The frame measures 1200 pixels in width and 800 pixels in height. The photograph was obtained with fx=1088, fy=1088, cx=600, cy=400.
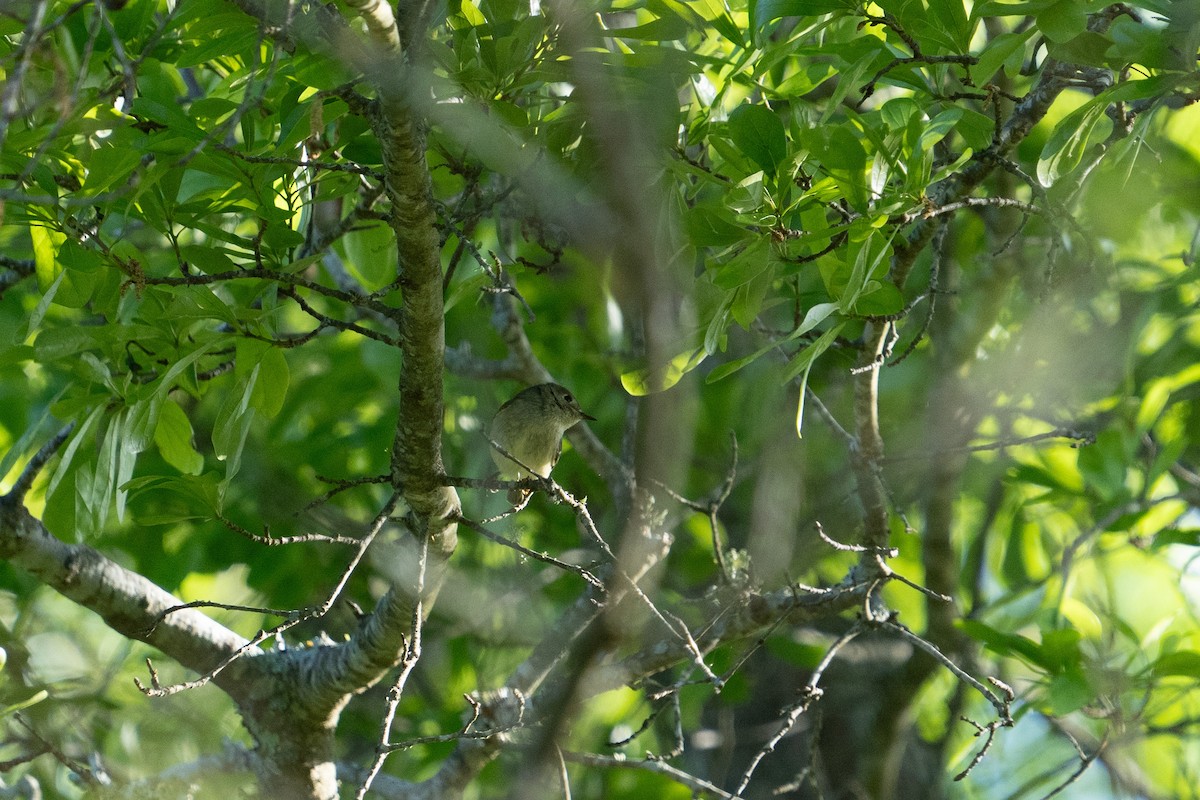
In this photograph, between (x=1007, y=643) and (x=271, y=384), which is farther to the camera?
(x=1007, y=643)

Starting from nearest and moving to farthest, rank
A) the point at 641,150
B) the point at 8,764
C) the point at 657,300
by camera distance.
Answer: the point at 657,300
the point at 641,150
the point at 8,764

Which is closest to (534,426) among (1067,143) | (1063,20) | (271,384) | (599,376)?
(599,376)

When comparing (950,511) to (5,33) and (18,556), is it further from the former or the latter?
(5,33)

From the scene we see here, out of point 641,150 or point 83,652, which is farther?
point 83,652

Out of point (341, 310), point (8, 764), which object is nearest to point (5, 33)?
point (8, 764)

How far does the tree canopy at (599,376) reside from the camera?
177cm

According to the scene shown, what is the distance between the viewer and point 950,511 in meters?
3.62

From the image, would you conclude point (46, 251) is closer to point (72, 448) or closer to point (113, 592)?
point (72, 448)

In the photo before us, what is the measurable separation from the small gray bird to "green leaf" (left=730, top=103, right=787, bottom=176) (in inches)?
64.9

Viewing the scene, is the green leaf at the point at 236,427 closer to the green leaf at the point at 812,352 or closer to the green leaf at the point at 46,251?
the green leaf at the point at 46,251

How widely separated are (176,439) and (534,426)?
56.3 inches

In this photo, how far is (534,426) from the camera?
3570 millimetres

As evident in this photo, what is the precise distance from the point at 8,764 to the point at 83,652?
2.49 meters

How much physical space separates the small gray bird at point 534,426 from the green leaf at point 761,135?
1.65 meters
